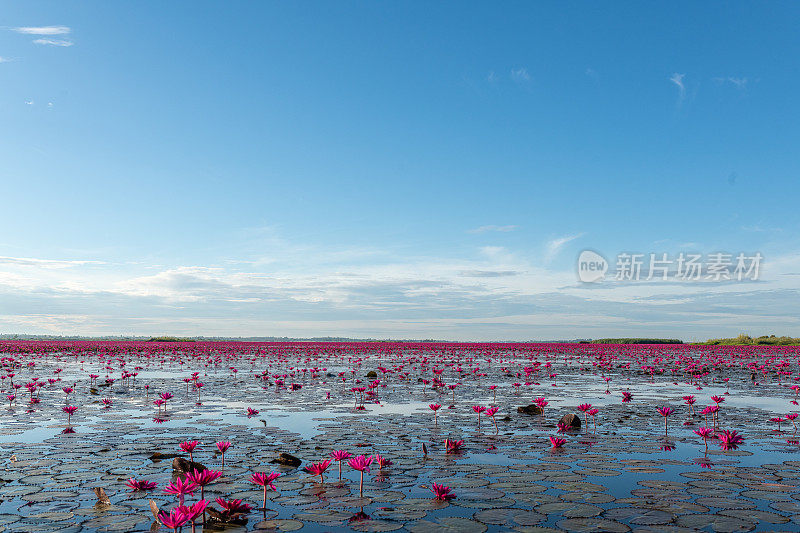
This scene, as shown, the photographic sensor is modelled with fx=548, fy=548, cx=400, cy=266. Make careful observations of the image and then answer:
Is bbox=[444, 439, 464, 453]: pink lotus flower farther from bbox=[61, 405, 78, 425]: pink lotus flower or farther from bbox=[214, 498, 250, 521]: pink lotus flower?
bbox=[61, 405, 78, 425]: pink lotus flower

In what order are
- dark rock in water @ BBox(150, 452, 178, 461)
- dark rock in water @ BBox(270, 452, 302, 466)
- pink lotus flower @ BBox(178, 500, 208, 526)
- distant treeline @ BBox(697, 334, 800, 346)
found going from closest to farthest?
pink lotus flower @ BBox(178, 500, 208, 526)
dark rock in water @ BBox(270, 452, 302, 466)
dark rock in water @ BBox(150, 452, 178, 461)
distant treeline @ BBox(697, 334, 800, 346)

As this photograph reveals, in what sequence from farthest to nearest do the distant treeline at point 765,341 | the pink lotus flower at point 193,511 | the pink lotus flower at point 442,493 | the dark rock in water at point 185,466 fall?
the distant treeline at point 765,341, the dark rock in water at point 185,466, the pink lotus flower at point 442,493, the pink lotus flower at point 193,511

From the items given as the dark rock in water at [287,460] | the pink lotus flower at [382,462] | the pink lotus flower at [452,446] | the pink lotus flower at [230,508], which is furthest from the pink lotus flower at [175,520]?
the pink lotus flower at [452,446]

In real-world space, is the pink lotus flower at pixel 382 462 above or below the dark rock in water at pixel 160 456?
above

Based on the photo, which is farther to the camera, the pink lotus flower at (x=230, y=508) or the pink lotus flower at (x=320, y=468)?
the pink lotus flower at (x=320, y=468)

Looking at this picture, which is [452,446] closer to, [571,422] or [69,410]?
[571,422]

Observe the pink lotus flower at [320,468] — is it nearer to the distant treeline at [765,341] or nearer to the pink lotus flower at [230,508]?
the pink lotus flower at [230,508]

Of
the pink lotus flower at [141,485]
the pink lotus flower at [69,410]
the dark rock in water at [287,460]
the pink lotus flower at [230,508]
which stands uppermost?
the pink lotus flower at [230,508]

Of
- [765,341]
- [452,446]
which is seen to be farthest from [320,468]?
[765,341]

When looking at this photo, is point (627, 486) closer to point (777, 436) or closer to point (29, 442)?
point (777, 436)

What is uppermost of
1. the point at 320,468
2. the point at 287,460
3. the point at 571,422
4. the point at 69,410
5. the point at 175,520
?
the point at 175,520

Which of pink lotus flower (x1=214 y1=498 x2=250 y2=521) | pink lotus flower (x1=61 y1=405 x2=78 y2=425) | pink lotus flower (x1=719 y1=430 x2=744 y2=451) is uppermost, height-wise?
pink lotus flower (x1=719 y1=430 x2=744 y2=451)

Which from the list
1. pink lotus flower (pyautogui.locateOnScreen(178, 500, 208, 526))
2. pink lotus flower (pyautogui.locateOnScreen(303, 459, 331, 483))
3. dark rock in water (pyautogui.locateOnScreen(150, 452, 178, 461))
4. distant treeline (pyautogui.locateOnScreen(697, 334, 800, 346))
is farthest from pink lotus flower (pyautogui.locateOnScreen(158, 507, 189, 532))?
distant treeline (pyautogui.locateOnScreen(697, 334, 800, 346))

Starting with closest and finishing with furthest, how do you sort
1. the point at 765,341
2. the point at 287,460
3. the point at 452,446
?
the point at 287,460 → the point at 452,446 → the point at 765,341
